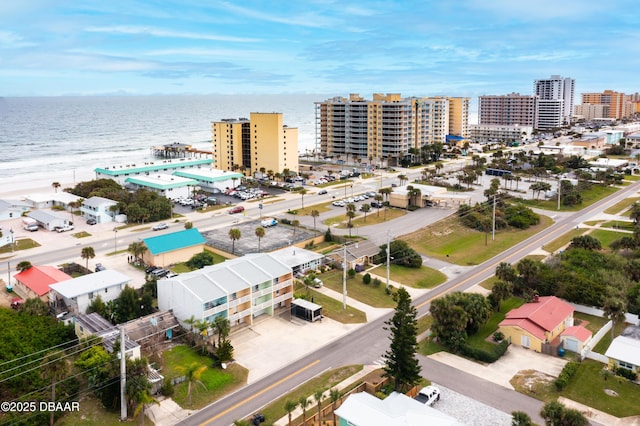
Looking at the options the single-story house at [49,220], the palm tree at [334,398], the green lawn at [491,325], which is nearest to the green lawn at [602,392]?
the green lawn at [491,325]

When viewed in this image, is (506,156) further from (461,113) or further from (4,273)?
(4,273)

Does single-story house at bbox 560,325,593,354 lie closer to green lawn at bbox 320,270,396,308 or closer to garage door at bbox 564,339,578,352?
garage door at bbox 564,339,578,352

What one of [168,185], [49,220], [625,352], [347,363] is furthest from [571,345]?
[168,185]

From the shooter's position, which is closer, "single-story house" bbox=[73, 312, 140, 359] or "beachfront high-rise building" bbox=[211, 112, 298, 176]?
"single-story house" bbox=[73, 312, 140, 359]

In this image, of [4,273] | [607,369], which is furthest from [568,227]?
[4,273]

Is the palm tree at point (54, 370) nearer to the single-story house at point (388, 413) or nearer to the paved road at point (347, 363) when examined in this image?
the paved road at point (347, 363)

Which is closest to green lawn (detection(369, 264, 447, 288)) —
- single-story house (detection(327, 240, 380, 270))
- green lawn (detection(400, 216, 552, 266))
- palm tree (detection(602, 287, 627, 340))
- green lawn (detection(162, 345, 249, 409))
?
single-story house (detection(327, 240, 380, 270))
